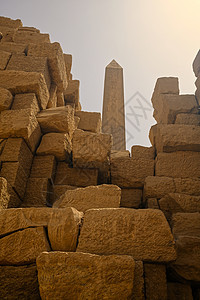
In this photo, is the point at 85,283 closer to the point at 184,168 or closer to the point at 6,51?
the point at 184,168

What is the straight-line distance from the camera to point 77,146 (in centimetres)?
337

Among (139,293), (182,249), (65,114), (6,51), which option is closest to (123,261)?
(139,293)

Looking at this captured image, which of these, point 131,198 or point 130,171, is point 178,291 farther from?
point 130,171

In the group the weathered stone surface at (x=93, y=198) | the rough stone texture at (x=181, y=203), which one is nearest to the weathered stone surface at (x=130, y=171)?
the rough stone texture at (x=181, y=203)

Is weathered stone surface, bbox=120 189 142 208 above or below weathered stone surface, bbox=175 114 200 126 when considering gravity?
below

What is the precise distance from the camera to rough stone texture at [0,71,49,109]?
3.64 m

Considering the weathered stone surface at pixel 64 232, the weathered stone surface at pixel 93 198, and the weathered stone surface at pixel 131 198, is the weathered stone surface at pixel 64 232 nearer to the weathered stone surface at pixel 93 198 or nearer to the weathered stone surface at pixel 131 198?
the weathered stone surface at pixel 93 198

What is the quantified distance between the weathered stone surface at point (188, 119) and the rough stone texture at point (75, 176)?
6.15 ft

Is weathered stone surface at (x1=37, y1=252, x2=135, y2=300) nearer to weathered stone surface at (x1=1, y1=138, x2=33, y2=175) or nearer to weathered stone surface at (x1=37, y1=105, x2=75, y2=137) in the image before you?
weathered stone surface at (x1=1, y1=138, x2=33, y2=175)

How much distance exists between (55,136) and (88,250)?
6.84ft

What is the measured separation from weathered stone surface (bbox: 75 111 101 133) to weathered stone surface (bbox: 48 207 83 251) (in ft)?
10.3

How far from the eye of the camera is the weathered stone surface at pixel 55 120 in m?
3.59

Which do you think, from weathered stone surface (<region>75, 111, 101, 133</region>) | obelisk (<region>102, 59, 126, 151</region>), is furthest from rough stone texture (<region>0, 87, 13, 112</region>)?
obelisk (<region>102, 59, 126, 151</region>)

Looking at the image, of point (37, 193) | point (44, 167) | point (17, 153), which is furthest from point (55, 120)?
point (37, 193)
